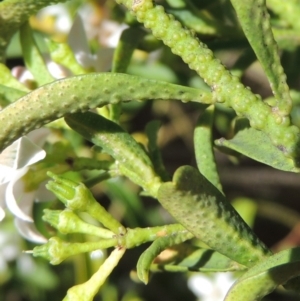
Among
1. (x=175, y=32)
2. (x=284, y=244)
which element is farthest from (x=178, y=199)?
(x=284, y=244)

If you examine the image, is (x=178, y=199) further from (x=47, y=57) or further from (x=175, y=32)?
(x=47, y=57)

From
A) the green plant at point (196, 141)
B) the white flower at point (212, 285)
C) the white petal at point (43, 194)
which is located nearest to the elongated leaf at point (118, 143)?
the green plant at point (196, 141)

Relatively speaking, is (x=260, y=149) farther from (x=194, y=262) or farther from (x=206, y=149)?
(x=194, y=262)

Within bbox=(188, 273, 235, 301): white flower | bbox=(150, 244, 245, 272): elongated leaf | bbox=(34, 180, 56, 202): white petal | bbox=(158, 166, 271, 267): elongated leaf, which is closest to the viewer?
bbox=(158, 166, 271, 267): elongated leaf

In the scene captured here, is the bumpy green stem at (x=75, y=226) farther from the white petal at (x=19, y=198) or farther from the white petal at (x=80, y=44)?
the white petal at (x=80, y=44)

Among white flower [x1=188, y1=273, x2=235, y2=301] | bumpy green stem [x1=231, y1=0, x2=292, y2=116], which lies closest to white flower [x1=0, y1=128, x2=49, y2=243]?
bumpy green stem [x1=231, y1=0, x2=292, y2=116]

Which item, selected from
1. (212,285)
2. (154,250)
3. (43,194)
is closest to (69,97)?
(154,250)

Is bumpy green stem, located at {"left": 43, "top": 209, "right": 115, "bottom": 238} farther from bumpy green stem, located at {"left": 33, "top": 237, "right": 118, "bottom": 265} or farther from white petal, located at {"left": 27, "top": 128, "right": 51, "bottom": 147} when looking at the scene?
white petal, located at {"left": 27, "top": 128, "right": 51, "bottom": 147}
